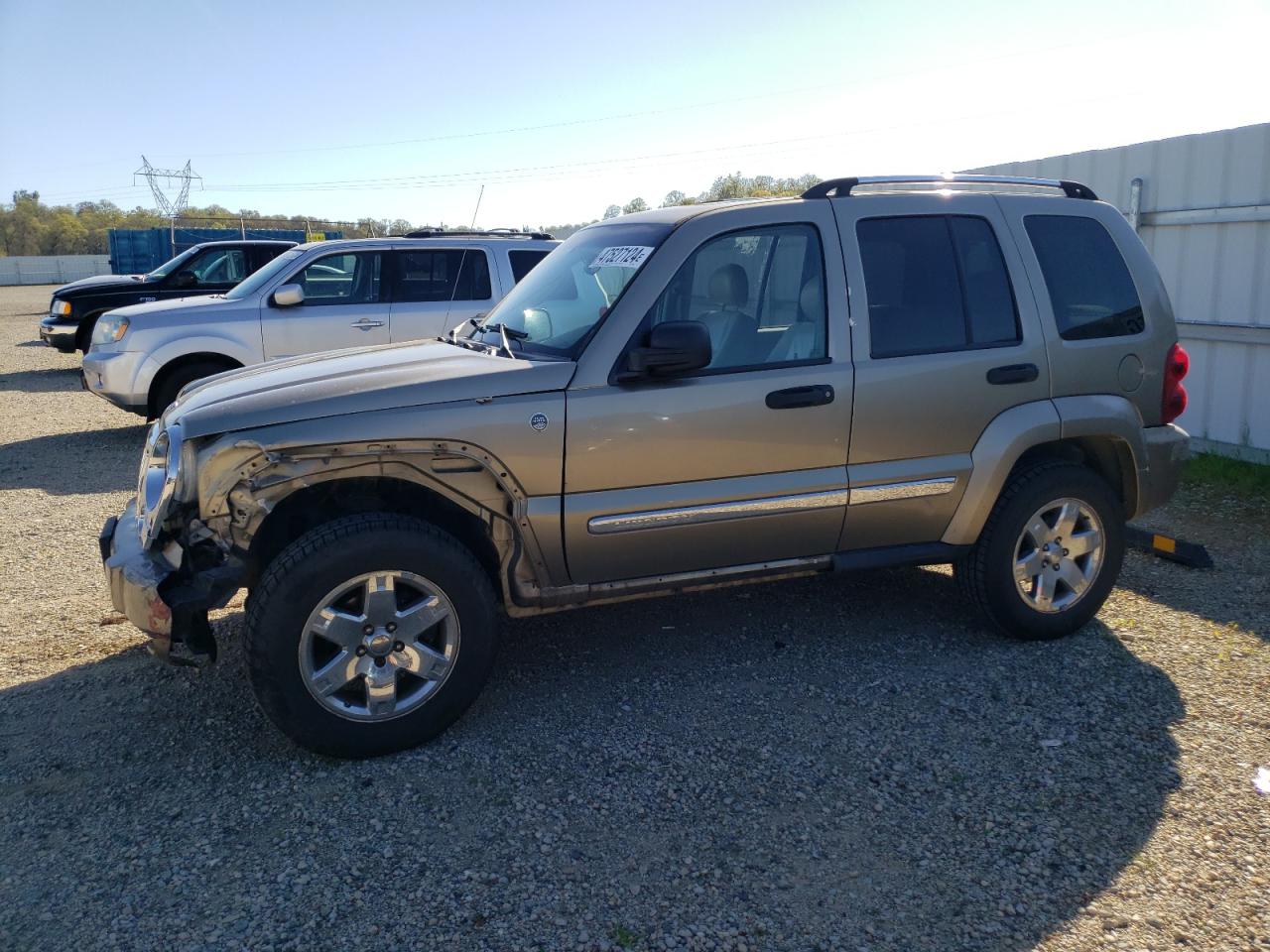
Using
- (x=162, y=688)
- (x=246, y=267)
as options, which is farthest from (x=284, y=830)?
(x=246, y=267)

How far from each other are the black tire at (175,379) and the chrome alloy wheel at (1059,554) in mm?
7576

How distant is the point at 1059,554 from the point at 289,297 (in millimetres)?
6982

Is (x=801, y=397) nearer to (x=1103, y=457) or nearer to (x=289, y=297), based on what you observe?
(x=1103, y=457)

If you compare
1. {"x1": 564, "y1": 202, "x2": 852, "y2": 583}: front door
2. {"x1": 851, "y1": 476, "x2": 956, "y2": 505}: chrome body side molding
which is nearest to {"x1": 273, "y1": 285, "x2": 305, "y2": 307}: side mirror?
{"x1": 564, "y1": 202, "x2": 852, "y2": 583}: front door

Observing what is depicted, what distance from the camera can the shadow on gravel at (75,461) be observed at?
27.1 feet

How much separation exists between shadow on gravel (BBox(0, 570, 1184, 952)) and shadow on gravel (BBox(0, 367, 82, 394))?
11.8 metres

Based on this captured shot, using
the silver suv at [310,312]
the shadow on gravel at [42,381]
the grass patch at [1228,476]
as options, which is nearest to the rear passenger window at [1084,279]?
the grass patch at [1228,476]

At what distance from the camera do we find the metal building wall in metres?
7.58

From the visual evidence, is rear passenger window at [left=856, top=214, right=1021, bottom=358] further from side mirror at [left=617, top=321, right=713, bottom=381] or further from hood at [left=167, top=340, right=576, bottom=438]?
hood at [left=167, top=340, right=576, bottom=438]

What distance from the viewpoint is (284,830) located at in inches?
132

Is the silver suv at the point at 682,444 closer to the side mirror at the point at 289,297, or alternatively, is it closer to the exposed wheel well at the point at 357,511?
the exposed wheel well at the point at 357,511

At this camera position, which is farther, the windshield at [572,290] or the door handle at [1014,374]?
the door handle at [1014,374]

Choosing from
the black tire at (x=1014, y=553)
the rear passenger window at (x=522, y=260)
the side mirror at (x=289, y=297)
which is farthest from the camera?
the rear passenger window at (x=522, y=260)

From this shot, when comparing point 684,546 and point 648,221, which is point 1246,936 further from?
point 648,221
